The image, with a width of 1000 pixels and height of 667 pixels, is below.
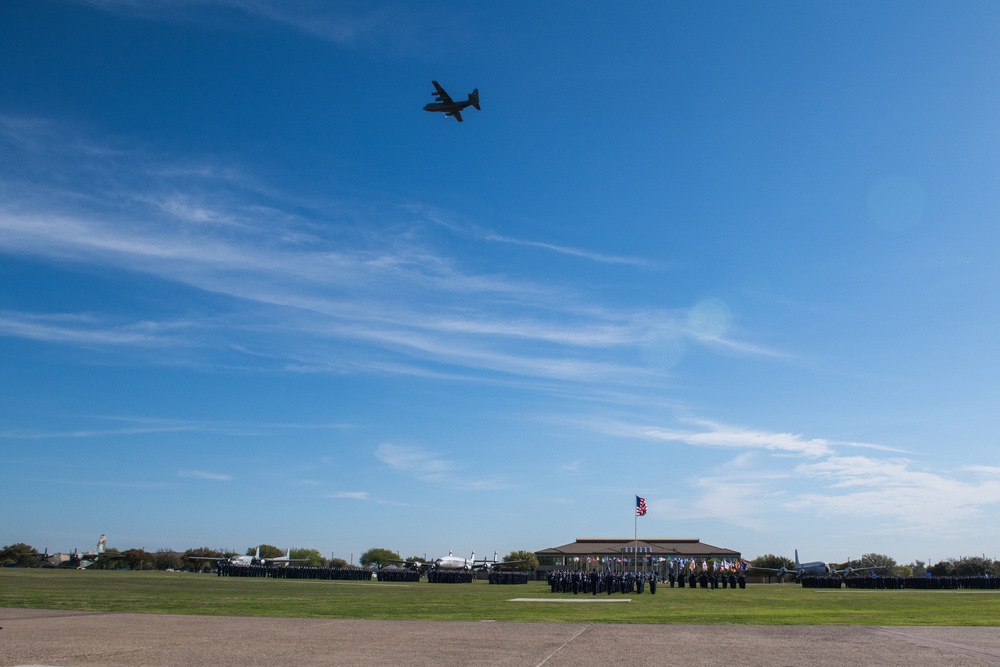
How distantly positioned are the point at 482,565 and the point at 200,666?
94.2m

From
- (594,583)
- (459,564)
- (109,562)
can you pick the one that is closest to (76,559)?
(109,562)

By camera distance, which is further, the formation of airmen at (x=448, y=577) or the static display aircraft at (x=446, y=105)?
the formation of airmen at (x=448, y=577)

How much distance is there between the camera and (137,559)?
390ft

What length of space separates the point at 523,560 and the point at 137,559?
67.7m

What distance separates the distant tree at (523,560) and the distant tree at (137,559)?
62726 mm

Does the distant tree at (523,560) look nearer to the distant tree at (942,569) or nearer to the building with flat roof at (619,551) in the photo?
the building with flat roof at (619,551)

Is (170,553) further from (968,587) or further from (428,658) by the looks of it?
(428,658)

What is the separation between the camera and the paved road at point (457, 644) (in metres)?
11.2

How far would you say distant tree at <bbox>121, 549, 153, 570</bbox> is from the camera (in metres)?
119

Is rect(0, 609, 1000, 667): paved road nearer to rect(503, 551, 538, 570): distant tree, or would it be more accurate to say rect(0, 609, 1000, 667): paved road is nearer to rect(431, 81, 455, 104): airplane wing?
rect(431, 81, 455, 104): airplane wing

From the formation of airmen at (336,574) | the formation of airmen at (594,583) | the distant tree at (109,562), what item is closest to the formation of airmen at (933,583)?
the formation of airmen at (594,583)

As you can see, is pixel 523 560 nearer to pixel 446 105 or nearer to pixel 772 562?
pixel 772 562

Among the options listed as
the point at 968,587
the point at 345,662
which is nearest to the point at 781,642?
the point at 345,662

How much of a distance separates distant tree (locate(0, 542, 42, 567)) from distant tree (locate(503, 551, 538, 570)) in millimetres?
80847
